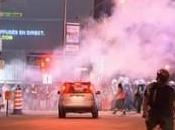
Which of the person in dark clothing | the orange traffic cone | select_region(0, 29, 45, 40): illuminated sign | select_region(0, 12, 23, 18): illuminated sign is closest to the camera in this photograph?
the orange traffic cone

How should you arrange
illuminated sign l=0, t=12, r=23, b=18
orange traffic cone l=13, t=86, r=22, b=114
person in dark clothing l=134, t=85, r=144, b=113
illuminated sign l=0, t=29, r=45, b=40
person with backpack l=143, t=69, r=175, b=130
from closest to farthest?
person with backpack l=143, t=69, r=175, b=130, orange traffic cone l=13, t=86, r=22, b=114, person in dark clothing l=134, t=85, r=144, b=113, illuminated sign l=0, t=12, r=23, b=18, illuminated sign l=0, t=29, r=45, b=40

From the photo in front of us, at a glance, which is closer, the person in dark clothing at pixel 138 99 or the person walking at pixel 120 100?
the person walking at pixel 120 100

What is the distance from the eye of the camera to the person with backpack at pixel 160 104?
44.7ft

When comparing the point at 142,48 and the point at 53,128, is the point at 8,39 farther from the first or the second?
the point at 53,128

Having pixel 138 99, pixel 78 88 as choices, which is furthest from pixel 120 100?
pixel 78 88

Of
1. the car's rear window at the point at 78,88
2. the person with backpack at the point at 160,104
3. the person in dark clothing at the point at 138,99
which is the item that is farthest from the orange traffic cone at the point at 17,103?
the person with backpack at the point at 160,104

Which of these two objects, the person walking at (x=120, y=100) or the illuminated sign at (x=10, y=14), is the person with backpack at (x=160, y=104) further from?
the illuminated sign at (x=10, y=14)

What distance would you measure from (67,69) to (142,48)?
5579 mm

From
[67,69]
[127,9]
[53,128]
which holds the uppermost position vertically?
[127,9]

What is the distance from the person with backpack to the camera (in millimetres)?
13633

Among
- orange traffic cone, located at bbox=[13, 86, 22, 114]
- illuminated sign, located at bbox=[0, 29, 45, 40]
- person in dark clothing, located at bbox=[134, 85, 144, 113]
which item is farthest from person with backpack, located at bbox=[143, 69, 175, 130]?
illuminated sign, located at bbox=[0, 29, 45, 40]

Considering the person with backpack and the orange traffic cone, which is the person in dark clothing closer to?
the orange traffic cone

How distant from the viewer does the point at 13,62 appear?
55594 mm

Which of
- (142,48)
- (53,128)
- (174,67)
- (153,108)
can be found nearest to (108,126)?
(53,128)
